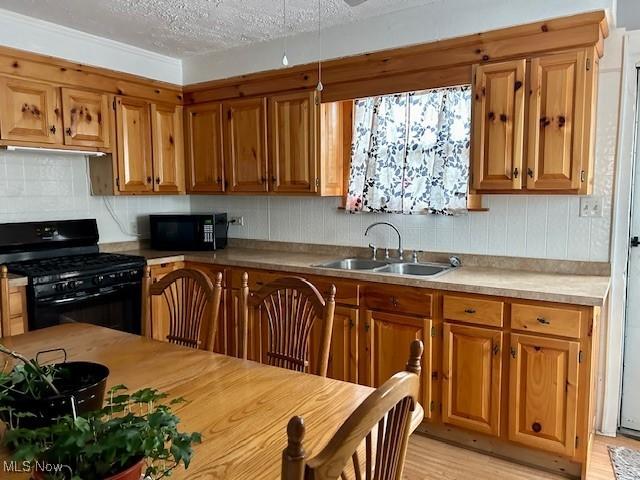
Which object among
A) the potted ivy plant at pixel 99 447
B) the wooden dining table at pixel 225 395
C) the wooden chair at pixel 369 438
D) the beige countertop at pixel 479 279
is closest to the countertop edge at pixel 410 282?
the beige countertop at pixel 479 279

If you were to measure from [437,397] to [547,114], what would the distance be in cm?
155

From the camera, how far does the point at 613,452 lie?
98.9 inches

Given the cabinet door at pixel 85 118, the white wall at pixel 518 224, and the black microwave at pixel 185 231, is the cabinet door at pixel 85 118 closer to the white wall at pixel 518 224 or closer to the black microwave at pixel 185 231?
the black microwave at pixel 185 231

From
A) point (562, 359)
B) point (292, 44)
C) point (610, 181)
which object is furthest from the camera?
point (292, 44)

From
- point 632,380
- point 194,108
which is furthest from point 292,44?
point 632,380

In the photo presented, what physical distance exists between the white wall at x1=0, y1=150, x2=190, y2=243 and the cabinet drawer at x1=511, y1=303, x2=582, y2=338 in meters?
2.92

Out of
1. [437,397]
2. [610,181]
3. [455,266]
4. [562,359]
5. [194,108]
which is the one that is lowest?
[437,397]

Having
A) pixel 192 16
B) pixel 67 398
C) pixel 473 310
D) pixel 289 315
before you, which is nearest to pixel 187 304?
pixel 289 315

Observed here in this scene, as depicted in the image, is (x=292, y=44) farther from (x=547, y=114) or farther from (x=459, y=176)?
(x=547, y=114)

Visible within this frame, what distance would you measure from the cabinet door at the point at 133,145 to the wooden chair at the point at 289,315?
2.01 metres

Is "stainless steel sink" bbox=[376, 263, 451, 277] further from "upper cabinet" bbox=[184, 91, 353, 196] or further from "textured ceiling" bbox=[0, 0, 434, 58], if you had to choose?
"textured ceiling" bbox=[0, 0, 434, 58]

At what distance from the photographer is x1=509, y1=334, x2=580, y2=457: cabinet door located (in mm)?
2209

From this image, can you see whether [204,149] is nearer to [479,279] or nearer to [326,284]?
[326,284]

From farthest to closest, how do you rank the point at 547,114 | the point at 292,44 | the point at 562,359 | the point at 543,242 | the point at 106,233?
the point at 106,233 < the point at 292,44 < the point at 543,242 < the point at 547,114 < the point at 562,359
